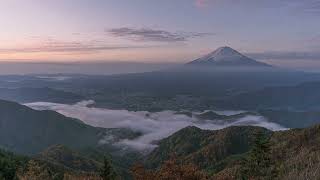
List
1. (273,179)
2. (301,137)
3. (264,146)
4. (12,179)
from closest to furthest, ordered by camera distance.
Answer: (273,179), (264,146), (12,179), (301,137)

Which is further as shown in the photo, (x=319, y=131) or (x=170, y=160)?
(x=319, y=131)

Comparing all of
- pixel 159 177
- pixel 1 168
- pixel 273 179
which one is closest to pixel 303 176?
pixel 273 179

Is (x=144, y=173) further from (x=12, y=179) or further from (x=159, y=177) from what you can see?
(x=12, y=179)

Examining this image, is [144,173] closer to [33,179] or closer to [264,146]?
[264,146]

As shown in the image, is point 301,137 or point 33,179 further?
point 301,137

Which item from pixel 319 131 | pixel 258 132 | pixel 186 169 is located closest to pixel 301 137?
pixel 319 131

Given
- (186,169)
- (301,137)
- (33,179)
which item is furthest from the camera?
(301,137)

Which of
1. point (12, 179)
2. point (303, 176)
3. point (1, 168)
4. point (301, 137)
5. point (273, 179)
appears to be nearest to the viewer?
point (303, 176)

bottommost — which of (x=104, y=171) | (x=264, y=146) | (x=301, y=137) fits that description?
(x=301, y=137)

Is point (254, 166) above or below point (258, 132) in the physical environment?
below
